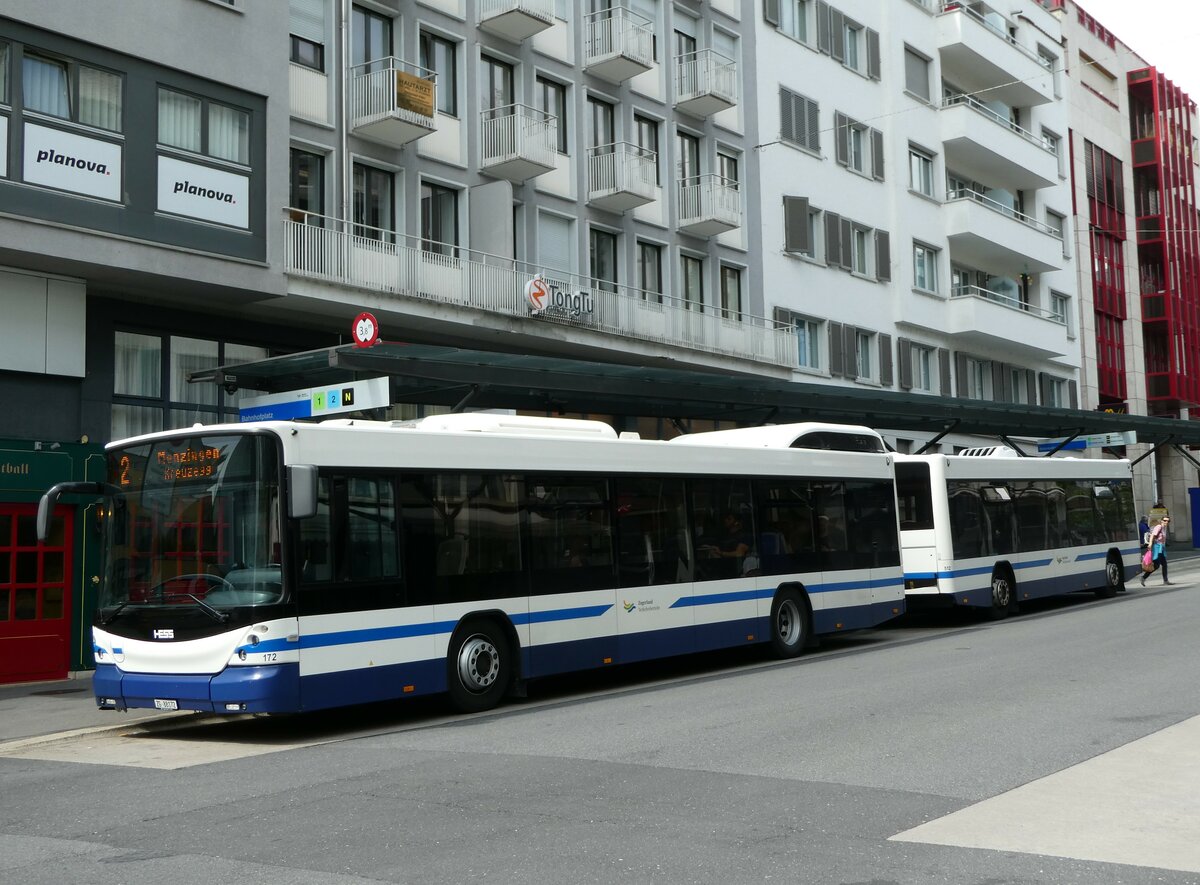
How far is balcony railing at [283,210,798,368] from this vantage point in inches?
899

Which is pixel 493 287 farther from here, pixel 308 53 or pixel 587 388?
pixel 587 388

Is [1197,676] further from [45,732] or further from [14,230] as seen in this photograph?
[14,230]

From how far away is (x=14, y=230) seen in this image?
59.0 ft

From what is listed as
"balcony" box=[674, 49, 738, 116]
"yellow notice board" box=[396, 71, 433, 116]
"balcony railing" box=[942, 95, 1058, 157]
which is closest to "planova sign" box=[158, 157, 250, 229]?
"yellow notice board" box=[396, 71, 433, 116]

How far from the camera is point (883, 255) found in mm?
41250

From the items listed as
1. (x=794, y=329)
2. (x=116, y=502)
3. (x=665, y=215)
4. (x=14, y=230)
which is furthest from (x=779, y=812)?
(x=794, y=329)

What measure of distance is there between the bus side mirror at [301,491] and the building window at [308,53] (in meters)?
14.0

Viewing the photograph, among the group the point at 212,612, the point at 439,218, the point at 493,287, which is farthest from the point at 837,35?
the point at 212,612

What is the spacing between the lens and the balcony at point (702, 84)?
3300cm

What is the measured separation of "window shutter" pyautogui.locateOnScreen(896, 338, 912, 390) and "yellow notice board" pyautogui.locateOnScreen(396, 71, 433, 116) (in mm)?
20735

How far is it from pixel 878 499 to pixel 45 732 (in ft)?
37.6

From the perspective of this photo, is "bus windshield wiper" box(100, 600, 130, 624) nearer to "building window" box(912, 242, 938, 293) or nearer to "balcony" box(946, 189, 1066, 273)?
"building window" box(912, 242, 938, 293)

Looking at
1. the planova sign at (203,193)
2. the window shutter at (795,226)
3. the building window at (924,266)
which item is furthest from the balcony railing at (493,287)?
the building window at (924,266)

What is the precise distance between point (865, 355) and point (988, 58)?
12.9 m
